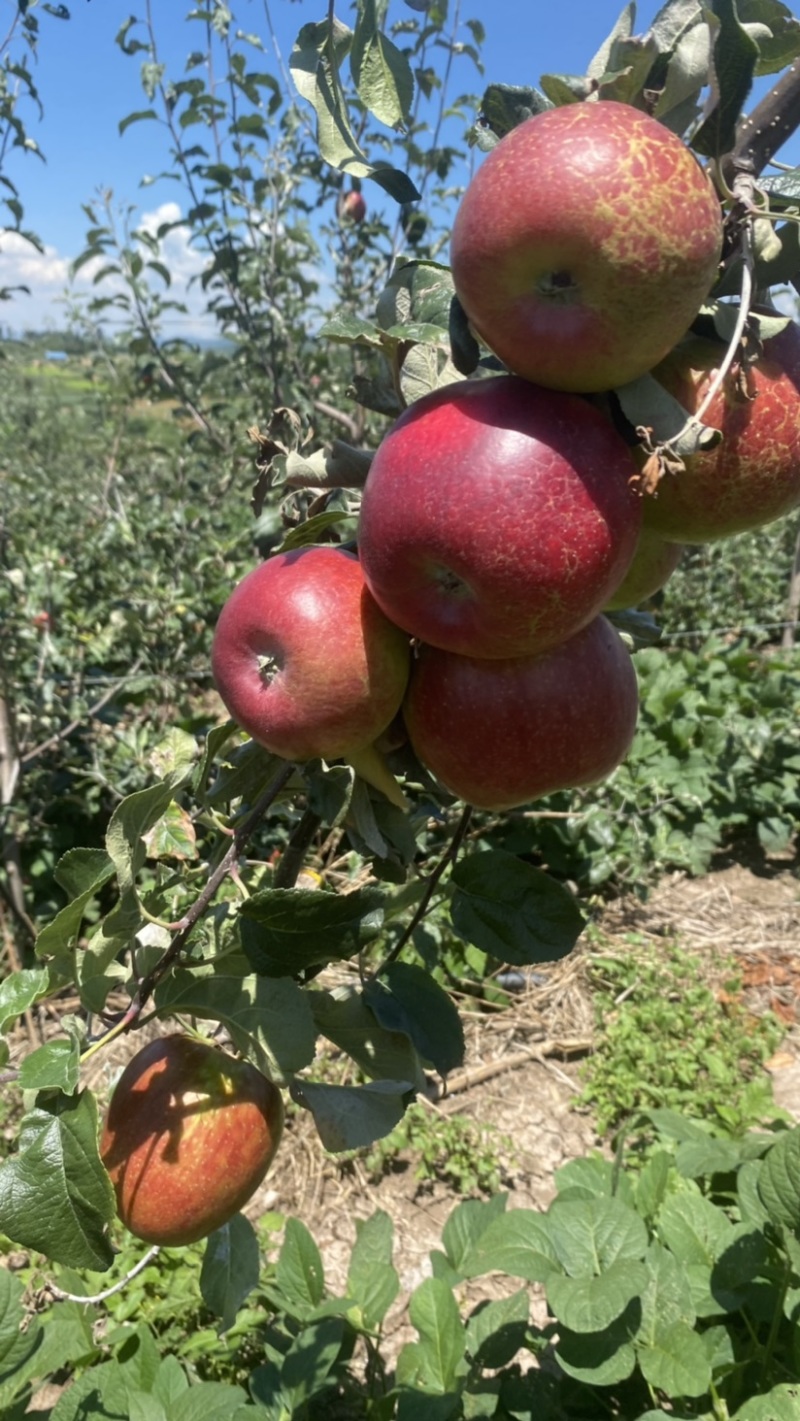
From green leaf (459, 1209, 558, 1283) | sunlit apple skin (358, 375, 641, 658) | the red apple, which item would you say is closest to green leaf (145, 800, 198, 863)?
sunlit apple skin (358, 375, 641, 658)

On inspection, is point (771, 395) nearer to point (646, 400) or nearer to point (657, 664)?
point (646, 400)

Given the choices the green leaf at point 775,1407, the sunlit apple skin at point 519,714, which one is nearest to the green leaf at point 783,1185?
the green leaf at point 775,1407

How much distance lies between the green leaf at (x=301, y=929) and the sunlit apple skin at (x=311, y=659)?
0.10m

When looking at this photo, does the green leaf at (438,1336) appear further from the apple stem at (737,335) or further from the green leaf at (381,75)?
the green leaf at (381,75)

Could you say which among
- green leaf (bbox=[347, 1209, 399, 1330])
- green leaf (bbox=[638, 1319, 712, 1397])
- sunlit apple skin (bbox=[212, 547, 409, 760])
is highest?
sunlit apple skin (bbox=[212, 547, 409, 760])

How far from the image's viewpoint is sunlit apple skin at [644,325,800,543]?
541mm

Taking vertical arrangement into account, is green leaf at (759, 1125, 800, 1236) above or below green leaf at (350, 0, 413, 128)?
below

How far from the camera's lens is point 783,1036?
2.89 meters

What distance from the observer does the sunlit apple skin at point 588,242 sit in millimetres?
454

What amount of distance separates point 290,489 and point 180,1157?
562 millimetres

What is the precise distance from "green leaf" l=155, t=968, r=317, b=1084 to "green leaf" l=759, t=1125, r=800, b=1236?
112cm

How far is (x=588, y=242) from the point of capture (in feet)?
1.51

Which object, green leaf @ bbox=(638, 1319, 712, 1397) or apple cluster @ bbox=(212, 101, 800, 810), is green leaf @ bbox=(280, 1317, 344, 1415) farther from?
apple cluster @ bbox=(212, 101, 800, 810)

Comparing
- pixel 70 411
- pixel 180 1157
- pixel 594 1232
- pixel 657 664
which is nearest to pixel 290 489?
pixel 180 1157
